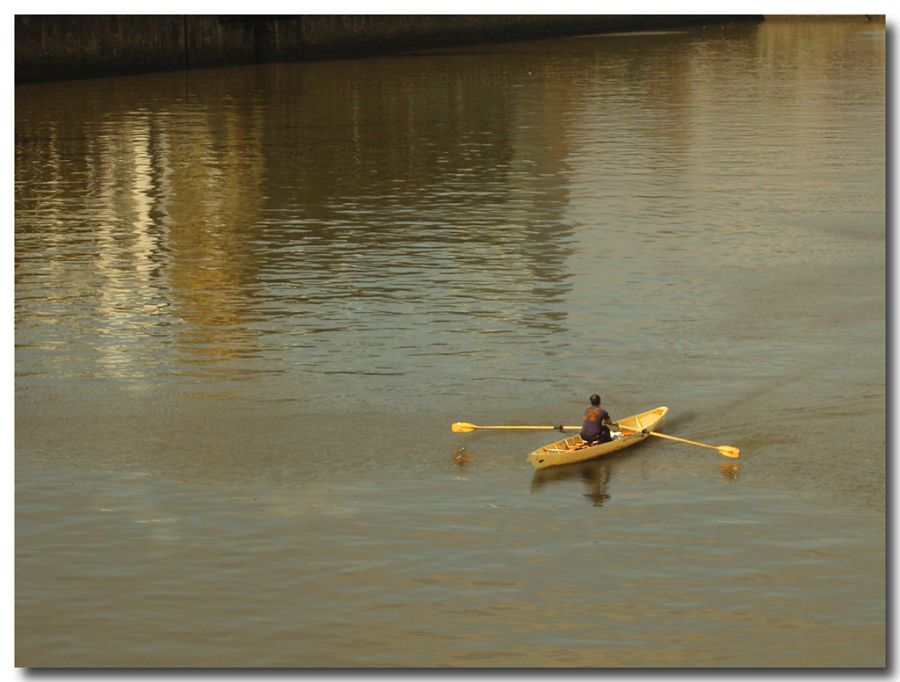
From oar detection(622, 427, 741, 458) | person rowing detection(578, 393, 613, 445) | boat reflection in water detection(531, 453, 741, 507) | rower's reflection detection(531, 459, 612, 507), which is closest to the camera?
rower's reflection detection(531, 459, 612, 507)

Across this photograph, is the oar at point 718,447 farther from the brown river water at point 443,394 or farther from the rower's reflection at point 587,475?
the rower's reflection at point 587,475

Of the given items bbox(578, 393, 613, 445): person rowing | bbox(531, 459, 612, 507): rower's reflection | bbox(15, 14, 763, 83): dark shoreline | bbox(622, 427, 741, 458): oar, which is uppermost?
bbox(15, 14, 763, 83): dark shoreline

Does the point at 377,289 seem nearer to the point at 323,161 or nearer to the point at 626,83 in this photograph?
the point at 323,161

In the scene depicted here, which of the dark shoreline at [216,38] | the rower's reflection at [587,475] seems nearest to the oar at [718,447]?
the rower's reflection at [587,475]

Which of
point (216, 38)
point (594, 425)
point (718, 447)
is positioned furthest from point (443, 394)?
point (216, 38)

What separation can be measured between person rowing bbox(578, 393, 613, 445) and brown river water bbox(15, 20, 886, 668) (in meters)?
0.39

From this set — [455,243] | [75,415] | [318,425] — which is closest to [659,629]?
[318,425]

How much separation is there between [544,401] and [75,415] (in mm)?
8011

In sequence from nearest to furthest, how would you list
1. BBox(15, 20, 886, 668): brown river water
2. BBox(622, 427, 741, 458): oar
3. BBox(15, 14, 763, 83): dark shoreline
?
BBox(15, 20, 886, 668): brown river water < BBox(622, 427, 741, 458): oar < BBox(15, 14, 763, 83): dark shoreline

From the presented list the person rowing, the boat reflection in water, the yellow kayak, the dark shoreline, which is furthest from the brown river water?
the dark shoreline

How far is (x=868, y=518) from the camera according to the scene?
77.5 ft

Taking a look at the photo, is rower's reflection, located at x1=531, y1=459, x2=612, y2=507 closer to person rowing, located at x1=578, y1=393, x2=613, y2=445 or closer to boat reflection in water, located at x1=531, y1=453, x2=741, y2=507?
boat reflection in water, located at x1=531, y1=453, x2=741, y2=507

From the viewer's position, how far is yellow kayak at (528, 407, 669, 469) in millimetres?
25703

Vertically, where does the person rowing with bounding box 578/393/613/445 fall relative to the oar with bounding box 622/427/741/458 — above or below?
above
